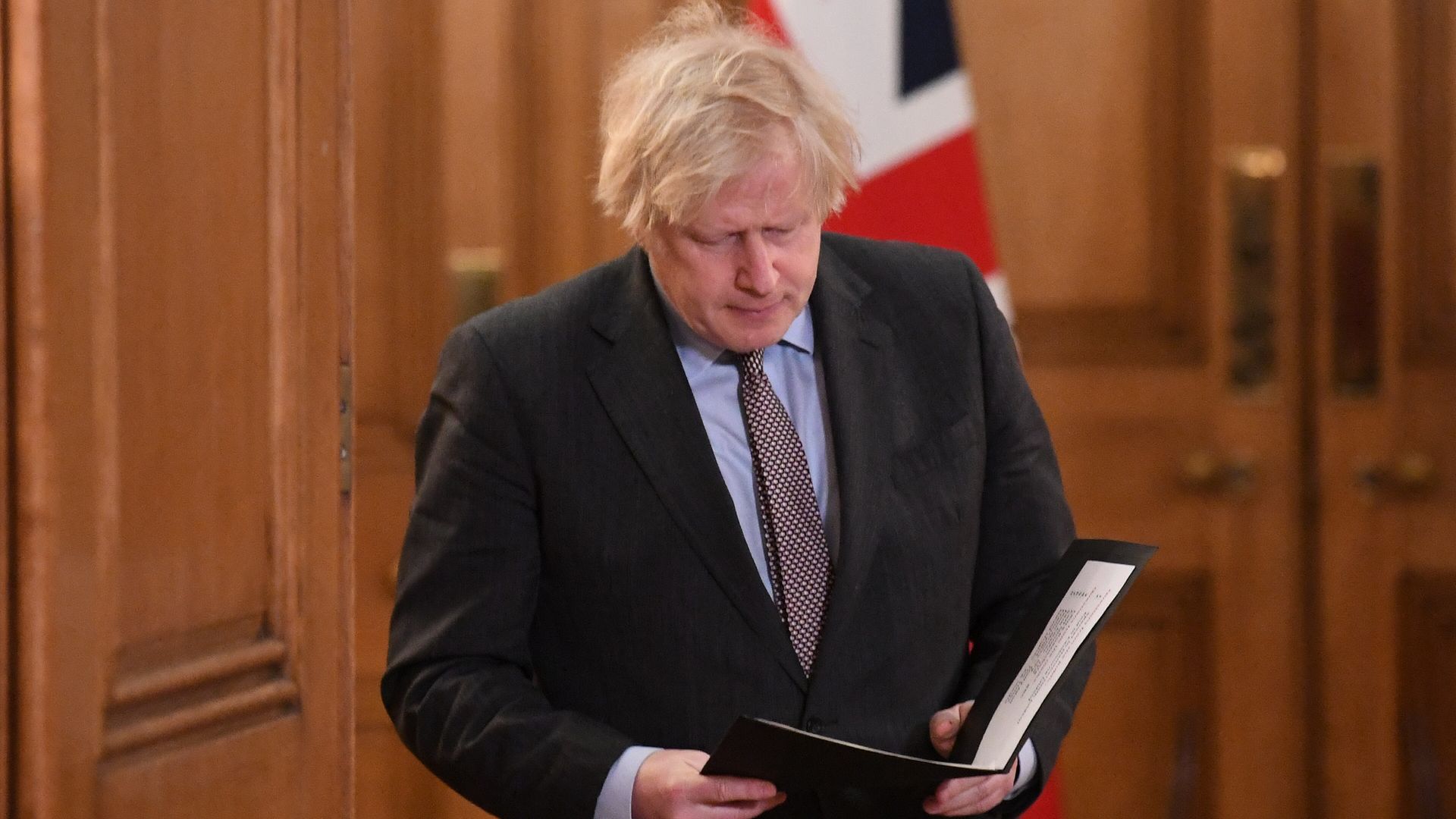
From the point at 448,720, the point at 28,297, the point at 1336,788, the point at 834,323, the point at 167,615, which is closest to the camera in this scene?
the point at 28,297

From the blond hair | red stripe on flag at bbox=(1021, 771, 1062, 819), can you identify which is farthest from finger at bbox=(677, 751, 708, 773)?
red stripe on flag at bbox=(1021, 771, 1062, 819)

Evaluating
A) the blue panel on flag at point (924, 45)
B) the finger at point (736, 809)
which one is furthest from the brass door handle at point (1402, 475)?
the finger at point (736, 809)

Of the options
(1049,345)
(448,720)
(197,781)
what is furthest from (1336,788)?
(197,781)

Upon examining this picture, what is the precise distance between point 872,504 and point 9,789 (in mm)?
911

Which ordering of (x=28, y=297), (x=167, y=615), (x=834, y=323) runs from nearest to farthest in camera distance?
(x=28, y=297) → (x=167, y=615) → (x=834, y=323)

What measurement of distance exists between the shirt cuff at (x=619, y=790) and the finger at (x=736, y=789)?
0.11 m

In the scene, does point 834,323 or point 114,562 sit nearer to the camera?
point 114,562

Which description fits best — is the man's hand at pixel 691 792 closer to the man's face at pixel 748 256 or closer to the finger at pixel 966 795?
the finger at pixel 966 795

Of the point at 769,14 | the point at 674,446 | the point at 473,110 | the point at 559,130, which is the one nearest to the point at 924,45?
the point at 769,14

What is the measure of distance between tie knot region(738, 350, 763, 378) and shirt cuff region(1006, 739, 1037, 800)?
17.9 inches

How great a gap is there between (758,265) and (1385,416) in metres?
1.64

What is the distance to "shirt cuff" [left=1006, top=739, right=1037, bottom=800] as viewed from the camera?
1.63 meters

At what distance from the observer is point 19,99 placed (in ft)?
2.84

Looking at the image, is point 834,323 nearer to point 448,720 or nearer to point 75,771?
point 448,720
